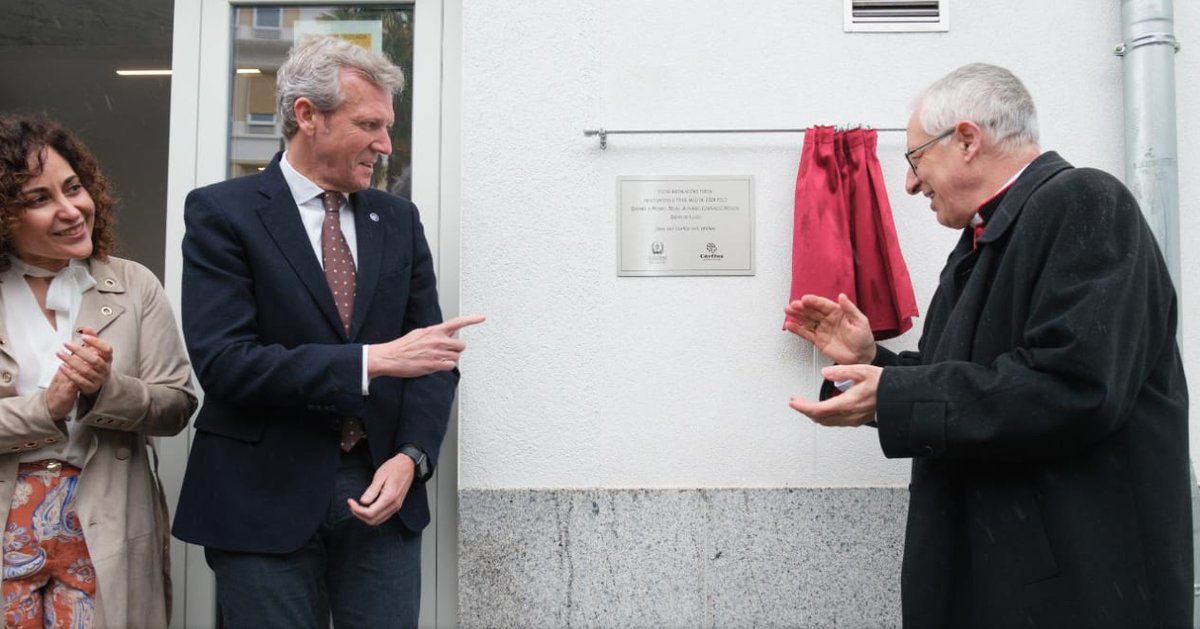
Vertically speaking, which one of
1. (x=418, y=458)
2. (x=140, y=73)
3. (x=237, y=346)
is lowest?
(x=418, y=458)

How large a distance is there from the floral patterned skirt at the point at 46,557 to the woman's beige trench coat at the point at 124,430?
41 millimetres

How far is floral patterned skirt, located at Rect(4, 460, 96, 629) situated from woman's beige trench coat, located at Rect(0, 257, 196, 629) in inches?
1.6

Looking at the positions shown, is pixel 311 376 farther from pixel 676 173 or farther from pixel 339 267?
pixel 676 173

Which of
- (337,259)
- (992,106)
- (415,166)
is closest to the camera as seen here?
(992,106)

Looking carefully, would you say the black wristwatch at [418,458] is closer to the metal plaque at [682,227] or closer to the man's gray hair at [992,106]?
the metal plaque at [682,227]

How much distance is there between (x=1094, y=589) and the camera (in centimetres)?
193

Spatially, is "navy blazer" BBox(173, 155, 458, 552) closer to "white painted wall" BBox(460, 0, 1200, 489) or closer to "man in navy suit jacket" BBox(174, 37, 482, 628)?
"man in navy suit jacket" BBox(174, 37, 482, 628)

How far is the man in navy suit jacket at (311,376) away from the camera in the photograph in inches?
94.1

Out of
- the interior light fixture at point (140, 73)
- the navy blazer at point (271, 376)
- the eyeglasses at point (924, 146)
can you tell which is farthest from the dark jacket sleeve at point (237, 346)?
the interior light fixture at point (140, 73)

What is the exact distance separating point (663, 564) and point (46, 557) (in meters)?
1.90

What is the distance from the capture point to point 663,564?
3348 mm

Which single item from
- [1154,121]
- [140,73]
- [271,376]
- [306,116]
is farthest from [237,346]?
→ [140,73]

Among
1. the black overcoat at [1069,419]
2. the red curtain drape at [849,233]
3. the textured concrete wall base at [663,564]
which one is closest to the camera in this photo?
the black overcoat at [1069,419]

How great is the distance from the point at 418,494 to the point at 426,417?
0.23 m
